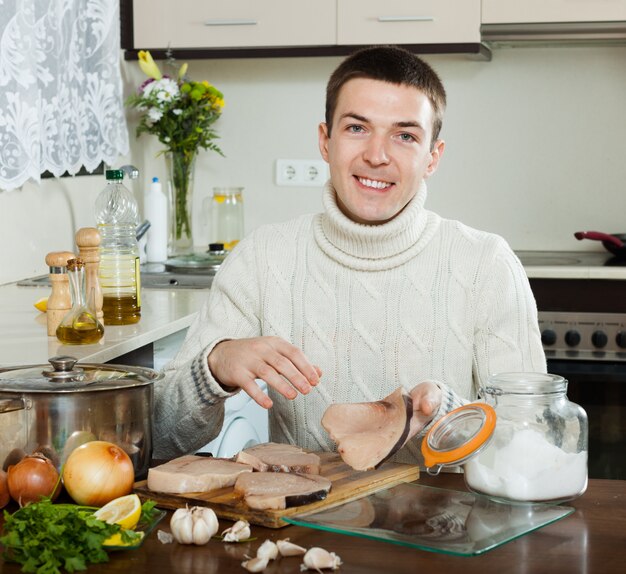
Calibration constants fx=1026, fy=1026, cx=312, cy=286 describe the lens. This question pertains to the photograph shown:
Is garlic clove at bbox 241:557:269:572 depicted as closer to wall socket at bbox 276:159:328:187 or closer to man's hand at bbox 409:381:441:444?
man's hand at bbox 409:381:441:444

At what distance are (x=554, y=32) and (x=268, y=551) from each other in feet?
7.79

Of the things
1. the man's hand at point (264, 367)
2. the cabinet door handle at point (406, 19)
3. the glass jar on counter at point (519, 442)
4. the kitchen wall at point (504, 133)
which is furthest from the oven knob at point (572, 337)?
the glass jar on counter at point (519, 442)

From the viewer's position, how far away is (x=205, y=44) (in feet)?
10.3

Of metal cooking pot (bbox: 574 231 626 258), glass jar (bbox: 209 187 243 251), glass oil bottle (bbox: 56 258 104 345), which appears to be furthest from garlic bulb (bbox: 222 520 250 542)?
glass jar (bbox: 209 187 243 251)

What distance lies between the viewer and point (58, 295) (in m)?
1.93

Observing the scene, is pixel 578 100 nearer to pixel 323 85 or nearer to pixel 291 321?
pixel 323 85

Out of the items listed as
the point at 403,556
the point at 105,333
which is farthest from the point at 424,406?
the point at 105,333

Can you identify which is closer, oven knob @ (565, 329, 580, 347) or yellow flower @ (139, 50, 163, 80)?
oven knob @ (565, 329, 580, 347)

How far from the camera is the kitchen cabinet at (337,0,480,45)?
2.96 metres

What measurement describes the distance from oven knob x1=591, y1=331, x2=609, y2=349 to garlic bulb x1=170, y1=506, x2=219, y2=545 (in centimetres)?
196

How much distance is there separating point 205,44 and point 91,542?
2.38 m

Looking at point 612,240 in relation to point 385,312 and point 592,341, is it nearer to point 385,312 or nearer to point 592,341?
point 592,341

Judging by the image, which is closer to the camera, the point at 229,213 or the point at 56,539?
the point at 56,539

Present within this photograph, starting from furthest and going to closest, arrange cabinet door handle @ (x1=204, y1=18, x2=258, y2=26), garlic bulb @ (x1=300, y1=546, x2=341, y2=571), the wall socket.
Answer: the wall socket → cabinet door handle @ (x1=204, y1=18, x2=258, y2=26) → garlic bulb @ (x1=300, y1=546, x2=341, y2=571)
